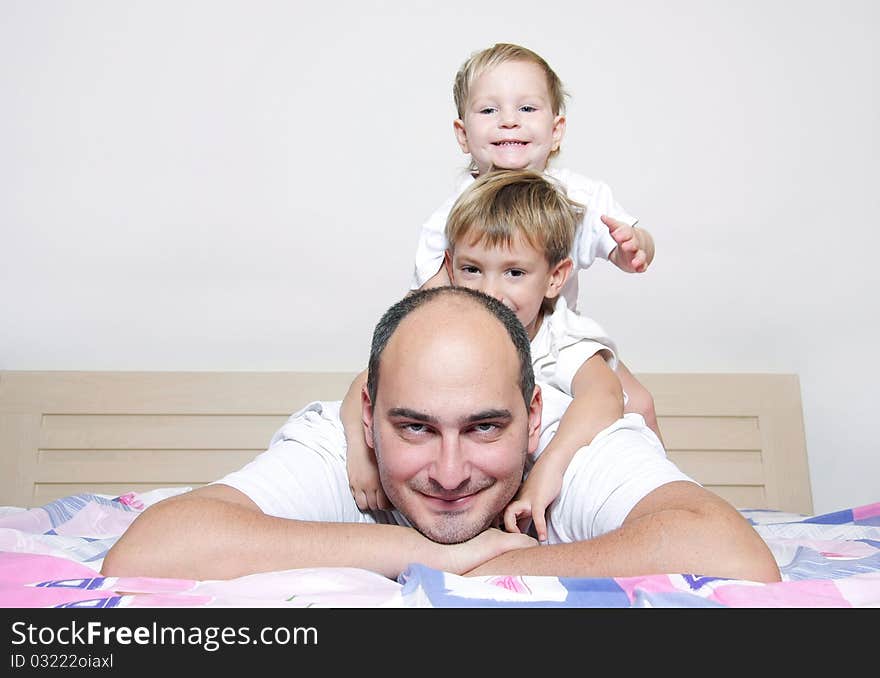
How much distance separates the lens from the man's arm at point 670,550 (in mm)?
1256

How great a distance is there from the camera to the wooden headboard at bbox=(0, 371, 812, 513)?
331cm

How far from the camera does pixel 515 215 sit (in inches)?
78.7

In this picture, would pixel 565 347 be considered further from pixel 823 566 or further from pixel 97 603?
pixel 97 603

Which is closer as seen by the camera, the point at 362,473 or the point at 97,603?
the point at 97,603

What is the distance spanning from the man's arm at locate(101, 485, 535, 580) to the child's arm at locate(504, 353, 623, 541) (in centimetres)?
12

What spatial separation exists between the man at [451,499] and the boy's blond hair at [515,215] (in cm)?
40

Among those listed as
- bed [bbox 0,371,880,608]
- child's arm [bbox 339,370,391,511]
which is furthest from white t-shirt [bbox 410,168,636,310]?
bed [bbox 0,371,880,608]

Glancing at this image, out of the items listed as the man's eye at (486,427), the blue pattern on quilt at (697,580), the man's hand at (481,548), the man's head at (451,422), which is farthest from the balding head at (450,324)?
the blue pattern on quilt at (697,580)

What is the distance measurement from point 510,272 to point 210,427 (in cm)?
180

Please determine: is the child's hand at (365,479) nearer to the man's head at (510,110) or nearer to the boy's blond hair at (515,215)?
the boy's blond hair at (515,215)

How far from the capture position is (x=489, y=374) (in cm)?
145

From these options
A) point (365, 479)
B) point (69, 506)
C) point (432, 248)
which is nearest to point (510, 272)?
point (432, 248)
